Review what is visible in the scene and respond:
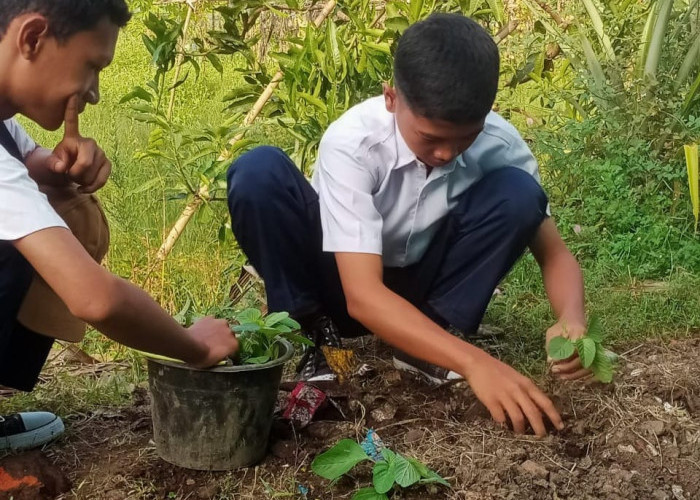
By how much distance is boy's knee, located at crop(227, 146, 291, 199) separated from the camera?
2451 mm

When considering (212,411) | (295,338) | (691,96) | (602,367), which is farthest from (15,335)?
(691,96)

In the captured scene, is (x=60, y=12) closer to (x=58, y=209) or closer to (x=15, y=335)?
(x=58, y=209)

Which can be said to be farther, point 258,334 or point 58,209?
point 58,209

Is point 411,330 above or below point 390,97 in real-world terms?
below

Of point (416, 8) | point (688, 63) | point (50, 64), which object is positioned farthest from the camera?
point (688, 63)

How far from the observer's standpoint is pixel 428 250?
102 inches

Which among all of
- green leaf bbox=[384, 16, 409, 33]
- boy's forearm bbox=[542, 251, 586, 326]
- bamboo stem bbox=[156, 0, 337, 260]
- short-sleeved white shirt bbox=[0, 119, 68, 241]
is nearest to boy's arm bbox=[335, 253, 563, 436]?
boy's forearm bbox=[542, 251, 586, 326]

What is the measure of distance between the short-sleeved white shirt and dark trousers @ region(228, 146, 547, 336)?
79 cm

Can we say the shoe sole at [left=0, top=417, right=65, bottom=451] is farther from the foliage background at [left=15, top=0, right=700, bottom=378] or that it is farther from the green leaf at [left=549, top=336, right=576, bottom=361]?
the green leaf at [left=549, top=336, right=576, bottom=361]

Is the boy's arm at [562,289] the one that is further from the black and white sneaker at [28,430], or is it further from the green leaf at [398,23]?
the black and white sneaker at [28,430]

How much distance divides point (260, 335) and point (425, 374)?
70cm

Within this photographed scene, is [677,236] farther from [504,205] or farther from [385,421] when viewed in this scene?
[385,421]

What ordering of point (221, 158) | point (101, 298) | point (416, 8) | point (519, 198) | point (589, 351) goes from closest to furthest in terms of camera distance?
point (101, 298)
point (589, 351)
point (519, 198)
point (416, 8)
point (221, 158)

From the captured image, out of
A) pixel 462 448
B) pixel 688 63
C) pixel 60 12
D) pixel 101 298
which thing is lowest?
pixel 462 448
